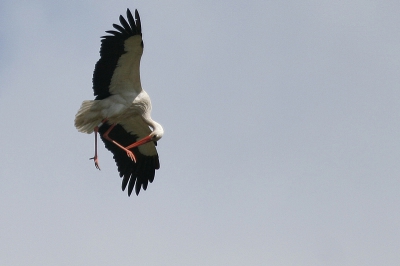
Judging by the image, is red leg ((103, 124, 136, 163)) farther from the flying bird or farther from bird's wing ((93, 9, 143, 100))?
bird's wing ((93, 9, 143, 100))

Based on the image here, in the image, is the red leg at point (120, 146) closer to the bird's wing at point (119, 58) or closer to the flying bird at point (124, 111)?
the flying bird at point (124, 111)

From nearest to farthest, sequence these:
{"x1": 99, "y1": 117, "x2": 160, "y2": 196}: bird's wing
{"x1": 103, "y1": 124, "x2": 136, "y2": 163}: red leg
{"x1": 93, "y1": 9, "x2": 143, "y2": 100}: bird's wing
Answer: {"x1": 93, "y1": 9, "x2": 143, "y2": 100}: bird's wing < {"x1": 103, "y1": 124, "x2": 136, "y2": 163}: red leg < {"x1": 99, "y1": 117, "x2": 160, "y2": 196}: bird's wing

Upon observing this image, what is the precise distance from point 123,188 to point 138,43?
10.5ft

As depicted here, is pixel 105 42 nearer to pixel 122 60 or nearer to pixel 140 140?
pixel 122 60

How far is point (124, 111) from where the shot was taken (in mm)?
16219

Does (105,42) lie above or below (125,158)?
above

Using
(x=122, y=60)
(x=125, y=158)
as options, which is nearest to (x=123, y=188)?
(x=125, y=158)

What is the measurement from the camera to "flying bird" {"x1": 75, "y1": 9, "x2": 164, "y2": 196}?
15.6 metres

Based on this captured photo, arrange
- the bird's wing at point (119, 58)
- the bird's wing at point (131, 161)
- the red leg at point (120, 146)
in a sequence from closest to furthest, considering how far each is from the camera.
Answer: the bird's wing at point (119, 58), the red leg at point (120, 146), the bird's wing at point (131, 161)

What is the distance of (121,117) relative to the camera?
16453 millimetres

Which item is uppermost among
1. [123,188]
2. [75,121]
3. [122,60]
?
[122,60]

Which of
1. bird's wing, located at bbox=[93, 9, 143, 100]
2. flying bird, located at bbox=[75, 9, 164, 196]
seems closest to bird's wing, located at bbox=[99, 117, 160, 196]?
flying bird, located at bbox=[75, 9, 164, 196]

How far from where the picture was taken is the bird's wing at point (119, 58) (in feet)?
50.6

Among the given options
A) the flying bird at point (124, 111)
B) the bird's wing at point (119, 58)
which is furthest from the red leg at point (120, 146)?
the bird's wing at point (119, 58)
